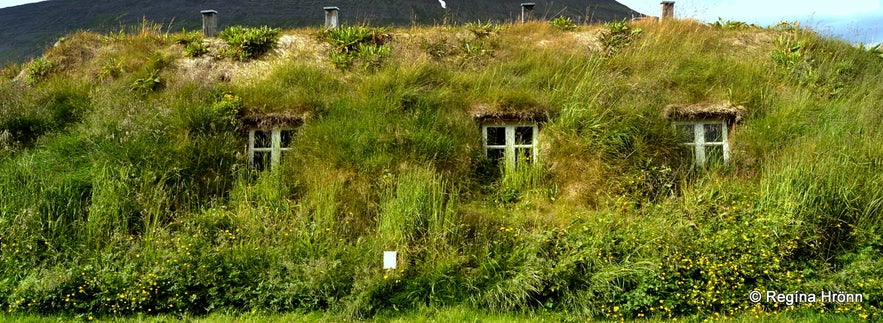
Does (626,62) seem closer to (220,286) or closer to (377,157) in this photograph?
(377,157)

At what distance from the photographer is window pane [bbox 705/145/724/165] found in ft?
27.2

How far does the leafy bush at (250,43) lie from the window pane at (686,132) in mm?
8347

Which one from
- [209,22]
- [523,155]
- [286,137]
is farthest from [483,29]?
[209,22]

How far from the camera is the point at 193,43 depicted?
11.1 meters

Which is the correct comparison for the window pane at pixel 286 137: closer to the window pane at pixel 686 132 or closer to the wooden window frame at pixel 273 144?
the wooden window frame at pixel 273 144

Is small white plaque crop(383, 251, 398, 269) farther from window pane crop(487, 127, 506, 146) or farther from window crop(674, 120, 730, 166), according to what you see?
window crop(674, 120, 730, 166)

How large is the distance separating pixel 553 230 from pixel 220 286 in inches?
153

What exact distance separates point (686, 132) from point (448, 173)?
13.9 feet

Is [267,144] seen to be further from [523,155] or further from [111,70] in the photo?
[523,155]

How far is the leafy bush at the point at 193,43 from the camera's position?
1088 cm

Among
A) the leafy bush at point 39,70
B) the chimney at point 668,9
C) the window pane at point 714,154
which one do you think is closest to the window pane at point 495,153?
the window pane at point 714,154

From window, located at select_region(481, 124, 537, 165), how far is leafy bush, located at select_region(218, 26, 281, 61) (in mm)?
5349

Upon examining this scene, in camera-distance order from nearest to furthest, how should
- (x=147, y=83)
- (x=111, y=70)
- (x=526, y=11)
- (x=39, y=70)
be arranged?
(x=147, y=83) → (x=111, y=70) → (x=39, y=70) → (x=526, y=11)

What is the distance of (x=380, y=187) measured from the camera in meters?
7.23
